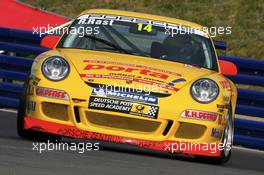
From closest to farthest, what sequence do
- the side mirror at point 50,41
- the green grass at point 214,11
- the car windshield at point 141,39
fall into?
the car windshield at point 141,39 < the side mirror at point 50,41 < the green grass at point 214,11

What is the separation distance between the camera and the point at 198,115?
336 inches

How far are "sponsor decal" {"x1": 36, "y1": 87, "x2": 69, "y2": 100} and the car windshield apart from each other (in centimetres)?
114

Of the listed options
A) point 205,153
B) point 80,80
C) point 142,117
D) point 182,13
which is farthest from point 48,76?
point 182,13

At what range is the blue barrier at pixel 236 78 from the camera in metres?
12.3

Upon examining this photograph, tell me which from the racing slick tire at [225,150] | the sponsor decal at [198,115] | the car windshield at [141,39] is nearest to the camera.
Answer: the sponsor decal at [198,115]

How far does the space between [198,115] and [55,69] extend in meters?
1.28

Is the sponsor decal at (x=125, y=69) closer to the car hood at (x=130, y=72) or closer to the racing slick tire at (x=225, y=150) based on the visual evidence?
the car hood at (x=130, y=72)

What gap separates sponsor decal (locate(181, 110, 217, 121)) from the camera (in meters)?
8.49

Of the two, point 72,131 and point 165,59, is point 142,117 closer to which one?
point 72,131

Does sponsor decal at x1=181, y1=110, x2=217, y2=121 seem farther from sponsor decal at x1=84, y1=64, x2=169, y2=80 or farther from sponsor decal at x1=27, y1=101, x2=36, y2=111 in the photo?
A: sponsor decal at x1=27, y1=101, x2=36, y2=111

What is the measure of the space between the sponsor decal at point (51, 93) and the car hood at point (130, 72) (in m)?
0.22

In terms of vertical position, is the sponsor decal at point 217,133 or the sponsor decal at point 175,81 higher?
the sponsor decal at point 175,81

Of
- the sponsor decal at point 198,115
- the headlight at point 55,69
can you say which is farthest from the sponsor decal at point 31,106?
the sponsor decal at point 198,115

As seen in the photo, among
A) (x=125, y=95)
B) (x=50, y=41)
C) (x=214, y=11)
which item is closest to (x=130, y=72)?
(x=125, y=95)
